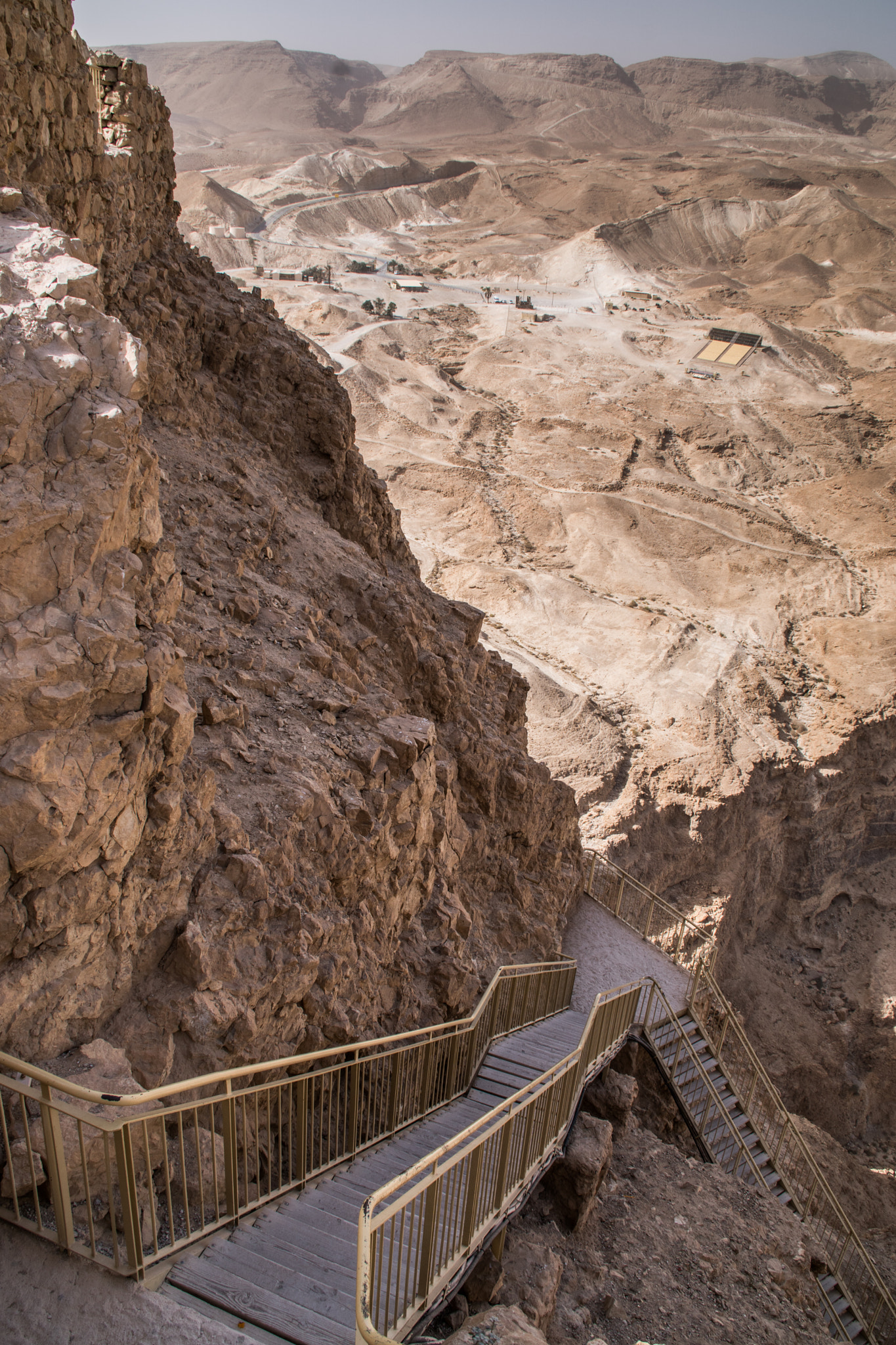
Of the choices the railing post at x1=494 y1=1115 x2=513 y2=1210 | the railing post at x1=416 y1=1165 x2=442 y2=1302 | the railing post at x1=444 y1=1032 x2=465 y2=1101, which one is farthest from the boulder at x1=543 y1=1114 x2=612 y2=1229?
the railing post at x1=416 y1=1165 x2=442 y2=1302

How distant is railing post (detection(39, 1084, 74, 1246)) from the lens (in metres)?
3.79

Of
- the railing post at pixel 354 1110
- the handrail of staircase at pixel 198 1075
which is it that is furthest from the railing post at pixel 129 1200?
the railing post at pixel 354 1110

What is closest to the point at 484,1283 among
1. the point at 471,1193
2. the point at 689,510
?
the point at 471,1193

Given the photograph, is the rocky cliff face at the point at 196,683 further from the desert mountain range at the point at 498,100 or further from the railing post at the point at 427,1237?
the desert mountain range at the point at 498,100

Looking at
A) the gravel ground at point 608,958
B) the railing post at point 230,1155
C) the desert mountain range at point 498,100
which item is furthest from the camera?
the desert mountain range at point 498,100

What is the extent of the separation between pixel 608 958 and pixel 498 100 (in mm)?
166039

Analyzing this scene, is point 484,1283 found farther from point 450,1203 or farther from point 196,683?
point 196,683

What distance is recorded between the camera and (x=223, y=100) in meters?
158

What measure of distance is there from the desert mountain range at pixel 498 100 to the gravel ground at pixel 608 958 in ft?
437

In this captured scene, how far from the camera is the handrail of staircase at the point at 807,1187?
38.0 ft

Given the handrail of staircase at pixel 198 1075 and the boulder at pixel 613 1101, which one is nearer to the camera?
the handrail of staircase at pixel 198 1075

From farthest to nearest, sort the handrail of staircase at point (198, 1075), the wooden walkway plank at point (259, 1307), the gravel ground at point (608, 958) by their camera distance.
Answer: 1. the gravel ground at point (608, 958)
2. the wooden walkway plank at point (259, 1307)
3. the handrail of staircase at point (198, 1075)

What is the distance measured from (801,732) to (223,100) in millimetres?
178144

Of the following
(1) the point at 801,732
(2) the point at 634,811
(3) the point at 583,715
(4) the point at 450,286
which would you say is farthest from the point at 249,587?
(4) the point at 450,286
